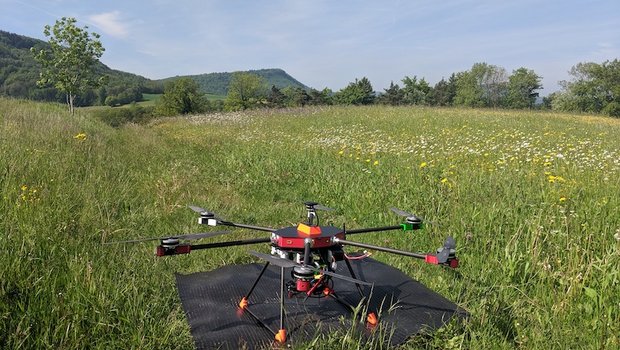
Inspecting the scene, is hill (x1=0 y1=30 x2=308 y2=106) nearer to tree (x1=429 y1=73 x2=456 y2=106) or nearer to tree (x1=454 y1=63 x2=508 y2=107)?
tree (x1=429 y1=73 x2=456 y2=106)

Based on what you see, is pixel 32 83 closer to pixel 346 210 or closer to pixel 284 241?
pixel 346 210

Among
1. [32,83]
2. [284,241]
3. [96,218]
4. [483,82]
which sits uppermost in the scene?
[483,82]

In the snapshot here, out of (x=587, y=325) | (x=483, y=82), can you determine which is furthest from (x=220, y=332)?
(x=483, y=82)

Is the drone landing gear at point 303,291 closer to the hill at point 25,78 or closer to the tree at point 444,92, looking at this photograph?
the hill at point 25,78

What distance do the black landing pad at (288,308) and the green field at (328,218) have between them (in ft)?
0.47

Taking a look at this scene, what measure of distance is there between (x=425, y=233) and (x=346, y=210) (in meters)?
1.62

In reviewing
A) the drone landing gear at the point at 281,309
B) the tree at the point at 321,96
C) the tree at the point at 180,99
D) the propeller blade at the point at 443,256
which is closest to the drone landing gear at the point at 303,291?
the drone landing gear at the point at 281,309

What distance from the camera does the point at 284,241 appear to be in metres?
2.37

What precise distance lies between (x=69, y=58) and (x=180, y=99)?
52860 mm

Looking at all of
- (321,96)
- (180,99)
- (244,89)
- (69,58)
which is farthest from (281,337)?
(244,89)

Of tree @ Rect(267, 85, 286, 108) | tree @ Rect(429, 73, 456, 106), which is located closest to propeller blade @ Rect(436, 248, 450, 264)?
tree @ Rect(267, 85, 286, 108)

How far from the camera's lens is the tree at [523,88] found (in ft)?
297

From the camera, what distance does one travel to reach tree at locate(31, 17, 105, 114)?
22406 millimetres

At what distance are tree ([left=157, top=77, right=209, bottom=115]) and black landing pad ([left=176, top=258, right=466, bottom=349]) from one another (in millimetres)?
72335
